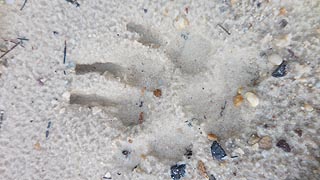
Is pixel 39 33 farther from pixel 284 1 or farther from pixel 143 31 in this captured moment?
pixel 284 1

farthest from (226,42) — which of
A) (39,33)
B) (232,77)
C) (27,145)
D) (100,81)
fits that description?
(27,145)

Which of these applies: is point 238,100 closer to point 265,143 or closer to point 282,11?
point 265,143

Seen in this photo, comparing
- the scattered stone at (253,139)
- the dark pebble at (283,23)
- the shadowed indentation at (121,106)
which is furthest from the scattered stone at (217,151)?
the dark pebble at (283,23)

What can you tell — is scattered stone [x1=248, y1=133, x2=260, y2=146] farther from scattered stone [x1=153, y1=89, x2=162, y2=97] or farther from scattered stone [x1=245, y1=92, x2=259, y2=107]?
scattered stone [x1=153, y1=89, x2=162, y2=97]

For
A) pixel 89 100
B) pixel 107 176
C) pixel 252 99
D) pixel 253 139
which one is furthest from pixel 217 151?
pixel 89 100

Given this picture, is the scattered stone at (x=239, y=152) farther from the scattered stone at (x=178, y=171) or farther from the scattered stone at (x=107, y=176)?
the scattered stone at (x=107, y=176)

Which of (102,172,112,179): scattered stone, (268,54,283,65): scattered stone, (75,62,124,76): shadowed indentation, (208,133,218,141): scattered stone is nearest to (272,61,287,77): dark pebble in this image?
(268,54,283,65): scattered stone
